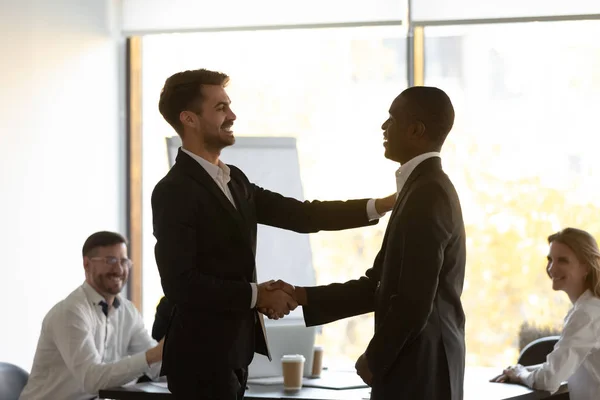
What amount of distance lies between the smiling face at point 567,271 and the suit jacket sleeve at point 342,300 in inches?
44.6

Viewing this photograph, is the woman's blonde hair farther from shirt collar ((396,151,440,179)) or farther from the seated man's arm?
the seated man's arm

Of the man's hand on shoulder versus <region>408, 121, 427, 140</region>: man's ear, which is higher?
<region>408, 121, 427, 140</region>: man's ear

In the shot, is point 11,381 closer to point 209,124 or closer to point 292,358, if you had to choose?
point 292,358

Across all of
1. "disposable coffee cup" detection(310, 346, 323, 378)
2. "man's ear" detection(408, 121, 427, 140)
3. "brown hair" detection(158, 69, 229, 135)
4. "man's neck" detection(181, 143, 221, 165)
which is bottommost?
"disposable coffee cup" detection(310, 346, 323, 378)

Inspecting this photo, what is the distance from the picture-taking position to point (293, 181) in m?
4.07

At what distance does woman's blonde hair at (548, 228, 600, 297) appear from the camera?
3.67 meters

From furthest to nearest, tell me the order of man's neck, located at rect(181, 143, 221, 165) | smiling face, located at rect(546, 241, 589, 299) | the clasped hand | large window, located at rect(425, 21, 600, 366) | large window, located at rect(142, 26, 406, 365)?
large window, located at rect(142, 26, 406, 365), large window, located at rect(425, 21, 600, 366), smiling face, located at rect(546, 241, 589, 299), man's neck, located at rect(181, 143, 221, 165), the clasped hand

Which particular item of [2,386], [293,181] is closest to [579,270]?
[293,181]

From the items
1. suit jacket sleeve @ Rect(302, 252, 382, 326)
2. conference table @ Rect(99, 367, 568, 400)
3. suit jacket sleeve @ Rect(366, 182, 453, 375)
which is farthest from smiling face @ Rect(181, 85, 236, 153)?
conference table @ Rect(99, 367, 568, 400)

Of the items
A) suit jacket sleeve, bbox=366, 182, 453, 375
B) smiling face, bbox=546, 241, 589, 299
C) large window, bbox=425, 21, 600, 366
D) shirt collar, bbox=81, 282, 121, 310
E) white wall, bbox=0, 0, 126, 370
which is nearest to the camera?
suit jacket sleeve, bbox=366, 182, 453, 375

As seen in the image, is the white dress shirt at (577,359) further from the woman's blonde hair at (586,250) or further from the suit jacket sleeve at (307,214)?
the suit jacket sleeve at (307,214)

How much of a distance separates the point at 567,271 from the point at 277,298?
145cm

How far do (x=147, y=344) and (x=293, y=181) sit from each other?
3.33 ft

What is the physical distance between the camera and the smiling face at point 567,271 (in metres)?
3.71
